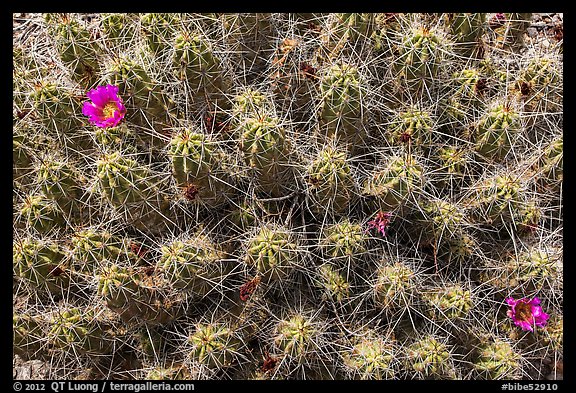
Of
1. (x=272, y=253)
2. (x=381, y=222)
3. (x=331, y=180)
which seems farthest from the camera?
(x=381, y=222)

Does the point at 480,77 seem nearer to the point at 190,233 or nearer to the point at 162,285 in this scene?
the point at 190,233

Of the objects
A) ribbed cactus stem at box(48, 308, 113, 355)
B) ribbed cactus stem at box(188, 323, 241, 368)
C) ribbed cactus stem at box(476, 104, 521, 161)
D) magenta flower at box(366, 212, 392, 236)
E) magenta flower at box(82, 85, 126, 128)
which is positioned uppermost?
magenta flower at box(82, 85, 126, 128)

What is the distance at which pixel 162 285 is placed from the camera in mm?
2732

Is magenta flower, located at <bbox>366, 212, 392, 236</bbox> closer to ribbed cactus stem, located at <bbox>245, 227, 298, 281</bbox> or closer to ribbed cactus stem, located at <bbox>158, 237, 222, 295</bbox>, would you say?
ribbed cactus stem, located at <bbox>245, 227, 298, 281</bbox>

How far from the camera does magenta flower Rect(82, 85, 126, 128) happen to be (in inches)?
106

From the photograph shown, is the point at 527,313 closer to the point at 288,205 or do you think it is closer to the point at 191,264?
the point at 288,205

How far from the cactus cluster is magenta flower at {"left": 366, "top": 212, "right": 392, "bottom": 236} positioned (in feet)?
0.04

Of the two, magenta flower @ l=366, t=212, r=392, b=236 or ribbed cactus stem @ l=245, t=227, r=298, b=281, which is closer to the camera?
ribbed cactus stem @ l=245, t=227, r=298, b=281

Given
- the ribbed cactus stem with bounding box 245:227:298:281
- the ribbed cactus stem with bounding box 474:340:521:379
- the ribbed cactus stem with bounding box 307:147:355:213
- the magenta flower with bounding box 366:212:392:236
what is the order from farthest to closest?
the ribbed cactus stem with bounding box 474:340:521:379 → the magenta flower with bounding box 366:212:392:236 → the ribbed cactus stem with bounding box 307:147:355:213 → the ribbed cactus stem with bounding box 245:227:298:281

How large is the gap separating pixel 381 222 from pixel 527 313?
1.18 metres

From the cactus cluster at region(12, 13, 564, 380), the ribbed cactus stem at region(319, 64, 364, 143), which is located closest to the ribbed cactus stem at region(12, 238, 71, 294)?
the cactus cluster at region(12, 13, 564, 380)

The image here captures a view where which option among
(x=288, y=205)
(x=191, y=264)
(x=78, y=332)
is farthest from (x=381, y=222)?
(x=78, y=332)

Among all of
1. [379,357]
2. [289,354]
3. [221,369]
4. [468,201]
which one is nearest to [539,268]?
[468,201]

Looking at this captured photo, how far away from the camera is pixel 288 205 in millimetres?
3062
